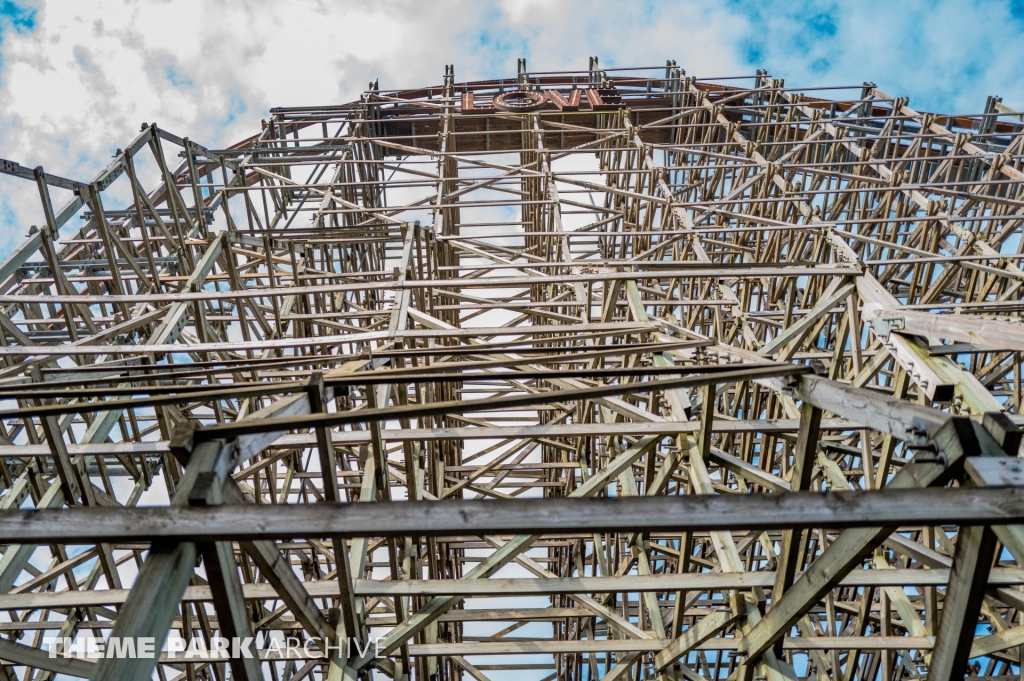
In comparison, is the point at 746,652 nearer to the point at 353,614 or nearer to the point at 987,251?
the point at 353,614

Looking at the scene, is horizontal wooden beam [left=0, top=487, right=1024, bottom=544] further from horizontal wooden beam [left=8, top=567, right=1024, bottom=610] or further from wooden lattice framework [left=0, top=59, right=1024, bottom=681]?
horizontal wooden beam [left=8, top=567, right=1024, bottom=610]

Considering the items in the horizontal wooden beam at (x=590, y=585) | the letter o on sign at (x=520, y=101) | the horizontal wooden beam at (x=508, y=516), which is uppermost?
the letter o on sign at (x=520, y=101)

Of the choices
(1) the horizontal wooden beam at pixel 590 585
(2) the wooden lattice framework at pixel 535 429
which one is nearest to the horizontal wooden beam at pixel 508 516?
(2) the wooden lattice framework at pixel 535 429

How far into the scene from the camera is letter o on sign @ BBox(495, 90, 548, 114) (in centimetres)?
1722

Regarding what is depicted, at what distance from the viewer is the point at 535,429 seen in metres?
6.89

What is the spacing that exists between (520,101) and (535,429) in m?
12.7

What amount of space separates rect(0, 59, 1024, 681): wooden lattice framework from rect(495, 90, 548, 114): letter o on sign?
0.60 feet

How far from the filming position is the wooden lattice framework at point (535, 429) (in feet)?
10.8

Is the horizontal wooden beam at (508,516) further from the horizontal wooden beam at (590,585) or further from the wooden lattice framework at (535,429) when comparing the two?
the horizontal wooden beam at (590,585)

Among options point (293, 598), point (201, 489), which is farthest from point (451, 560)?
point (201, 489)

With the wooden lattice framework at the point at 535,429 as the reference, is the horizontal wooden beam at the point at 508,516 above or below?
below

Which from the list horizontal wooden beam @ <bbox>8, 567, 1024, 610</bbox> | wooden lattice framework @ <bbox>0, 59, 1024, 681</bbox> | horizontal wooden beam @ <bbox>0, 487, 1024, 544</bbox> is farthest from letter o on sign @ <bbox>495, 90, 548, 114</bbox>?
horizontal wooden beam @ <bbox>0, 487, 1024, 544</bbox>

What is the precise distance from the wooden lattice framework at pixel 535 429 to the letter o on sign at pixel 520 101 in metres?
0.18

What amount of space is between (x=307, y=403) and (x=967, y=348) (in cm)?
496
